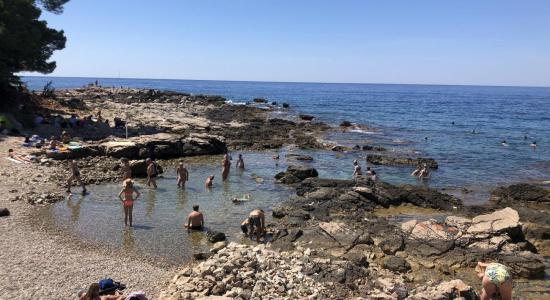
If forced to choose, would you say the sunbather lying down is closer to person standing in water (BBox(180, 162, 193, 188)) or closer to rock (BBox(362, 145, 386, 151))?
person standing in water (BBox(180, 162, 193, 188))

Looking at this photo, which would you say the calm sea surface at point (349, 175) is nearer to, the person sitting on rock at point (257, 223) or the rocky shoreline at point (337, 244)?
the person sitting on rock at point (257, 223)

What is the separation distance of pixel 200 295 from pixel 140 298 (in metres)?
1.67

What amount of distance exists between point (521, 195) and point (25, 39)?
36.9 metres

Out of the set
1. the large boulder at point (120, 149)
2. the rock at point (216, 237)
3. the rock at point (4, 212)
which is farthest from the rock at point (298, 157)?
the rock at point (4, 212)

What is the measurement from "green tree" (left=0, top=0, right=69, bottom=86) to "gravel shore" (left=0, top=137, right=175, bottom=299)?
21582 mm

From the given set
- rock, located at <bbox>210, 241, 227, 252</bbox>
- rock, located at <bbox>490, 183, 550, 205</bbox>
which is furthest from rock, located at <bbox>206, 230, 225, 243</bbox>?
rock, located at <bbox>490, 183, 550, 205</bbox>

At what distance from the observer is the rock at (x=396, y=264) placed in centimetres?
1425

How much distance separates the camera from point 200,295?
1128 cm

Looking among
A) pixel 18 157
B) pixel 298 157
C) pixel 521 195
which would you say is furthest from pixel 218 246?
pixel 298 157

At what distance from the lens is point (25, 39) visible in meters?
34.3

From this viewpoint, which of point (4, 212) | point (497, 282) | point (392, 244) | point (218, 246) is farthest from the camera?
point (4, 212)

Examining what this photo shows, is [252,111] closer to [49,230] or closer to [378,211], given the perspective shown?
[378,211]

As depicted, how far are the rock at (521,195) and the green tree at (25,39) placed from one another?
116ft

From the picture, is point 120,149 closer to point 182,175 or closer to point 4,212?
point 182,175
